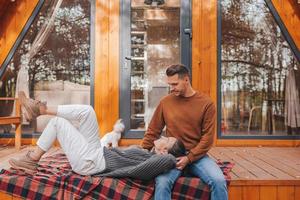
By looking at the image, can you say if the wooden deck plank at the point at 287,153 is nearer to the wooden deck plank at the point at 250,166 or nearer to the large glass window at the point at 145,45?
the wooden deck plank at the point at 250,166

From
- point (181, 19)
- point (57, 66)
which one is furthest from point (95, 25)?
point (181, 19)

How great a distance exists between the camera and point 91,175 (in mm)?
3260

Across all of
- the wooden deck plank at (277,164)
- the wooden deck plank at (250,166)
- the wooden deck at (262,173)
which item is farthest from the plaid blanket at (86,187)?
the wooden deck plank at (277,164)

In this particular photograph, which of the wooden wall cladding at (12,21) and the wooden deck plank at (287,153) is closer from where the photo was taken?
the wooden deck plank at (287,153)

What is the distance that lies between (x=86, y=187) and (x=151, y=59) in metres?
2.62

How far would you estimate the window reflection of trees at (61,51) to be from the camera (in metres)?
5.48

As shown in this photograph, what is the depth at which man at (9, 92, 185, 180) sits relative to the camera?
10.3 ft

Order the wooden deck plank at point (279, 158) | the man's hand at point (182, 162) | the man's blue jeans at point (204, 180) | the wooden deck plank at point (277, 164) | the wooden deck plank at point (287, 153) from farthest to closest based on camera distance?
the wooden deck plank at point (287, 153) < the wooden deck plank at point (279, 158) < the wooden deck plank at point (277, 164) < the man's hand at point (182, 162) < the man's blue jeans at point (204, 180)

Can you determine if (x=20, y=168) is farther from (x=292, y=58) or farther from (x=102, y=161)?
(x=292, y=58)

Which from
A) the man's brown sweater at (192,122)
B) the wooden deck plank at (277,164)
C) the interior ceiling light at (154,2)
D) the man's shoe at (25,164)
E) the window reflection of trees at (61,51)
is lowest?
the wooden deck plank at (277,164)

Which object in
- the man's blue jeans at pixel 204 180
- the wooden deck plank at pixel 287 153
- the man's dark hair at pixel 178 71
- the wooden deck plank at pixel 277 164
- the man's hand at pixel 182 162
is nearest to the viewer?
the man's blue jeans at pixel 204 180

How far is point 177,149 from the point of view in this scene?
321 centimetres

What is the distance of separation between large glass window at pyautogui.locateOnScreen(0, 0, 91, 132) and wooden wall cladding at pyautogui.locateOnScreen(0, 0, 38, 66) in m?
0.12

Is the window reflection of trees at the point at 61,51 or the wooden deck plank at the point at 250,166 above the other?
the window reflection of trees at the point at 61,51
